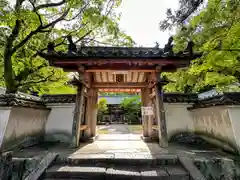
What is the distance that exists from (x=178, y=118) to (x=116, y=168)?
12.8 feet

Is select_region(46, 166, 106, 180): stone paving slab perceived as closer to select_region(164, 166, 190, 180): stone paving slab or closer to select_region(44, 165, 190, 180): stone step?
select_region(44, 165, 190, 180): stone step

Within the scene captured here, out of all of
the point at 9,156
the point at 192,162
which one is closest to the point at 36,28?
the point at 9,156

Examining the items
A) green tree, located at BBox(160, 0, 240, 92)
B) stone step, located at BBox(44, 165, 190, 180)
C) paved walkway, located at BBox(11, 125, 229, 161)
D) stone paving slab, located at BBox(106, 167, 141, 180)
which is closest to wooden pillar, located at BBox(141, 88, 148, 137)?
paved walkway, located at BBox(11, 125, 229, 161)

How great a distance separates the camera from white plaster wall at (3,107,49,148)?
3618 millimetres

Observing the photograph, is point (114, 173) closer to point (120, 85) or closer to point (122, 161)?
point (122, 161)

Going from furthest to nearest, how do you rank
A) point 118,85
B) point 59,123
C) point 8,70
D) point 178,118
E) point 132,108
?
point 132,108 → point 118,85 → point 8,70 → point 178,118 → point 59,123

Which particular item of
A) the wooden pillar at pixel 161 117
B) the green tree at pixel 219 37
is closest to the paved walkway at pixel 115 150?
the wooden pillar at pixel 161 117

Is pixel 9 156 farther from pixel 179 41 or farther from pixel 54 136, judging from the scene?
pixel 179 41

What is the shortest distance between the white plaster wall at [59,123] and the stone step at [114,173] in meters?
2.67

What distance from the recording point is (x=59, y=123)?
17.6ft

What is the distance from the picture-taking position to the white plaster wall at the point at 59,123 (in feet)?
17.1

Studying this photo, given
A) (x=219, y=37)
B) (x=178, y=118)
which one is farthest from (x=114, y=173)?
(x=219, y=37)

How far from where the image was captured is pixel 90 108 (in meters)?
5.61

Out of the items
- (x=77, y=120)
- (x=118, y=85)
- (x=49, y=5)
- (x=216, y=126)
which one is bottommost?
(x=216, y=126)
